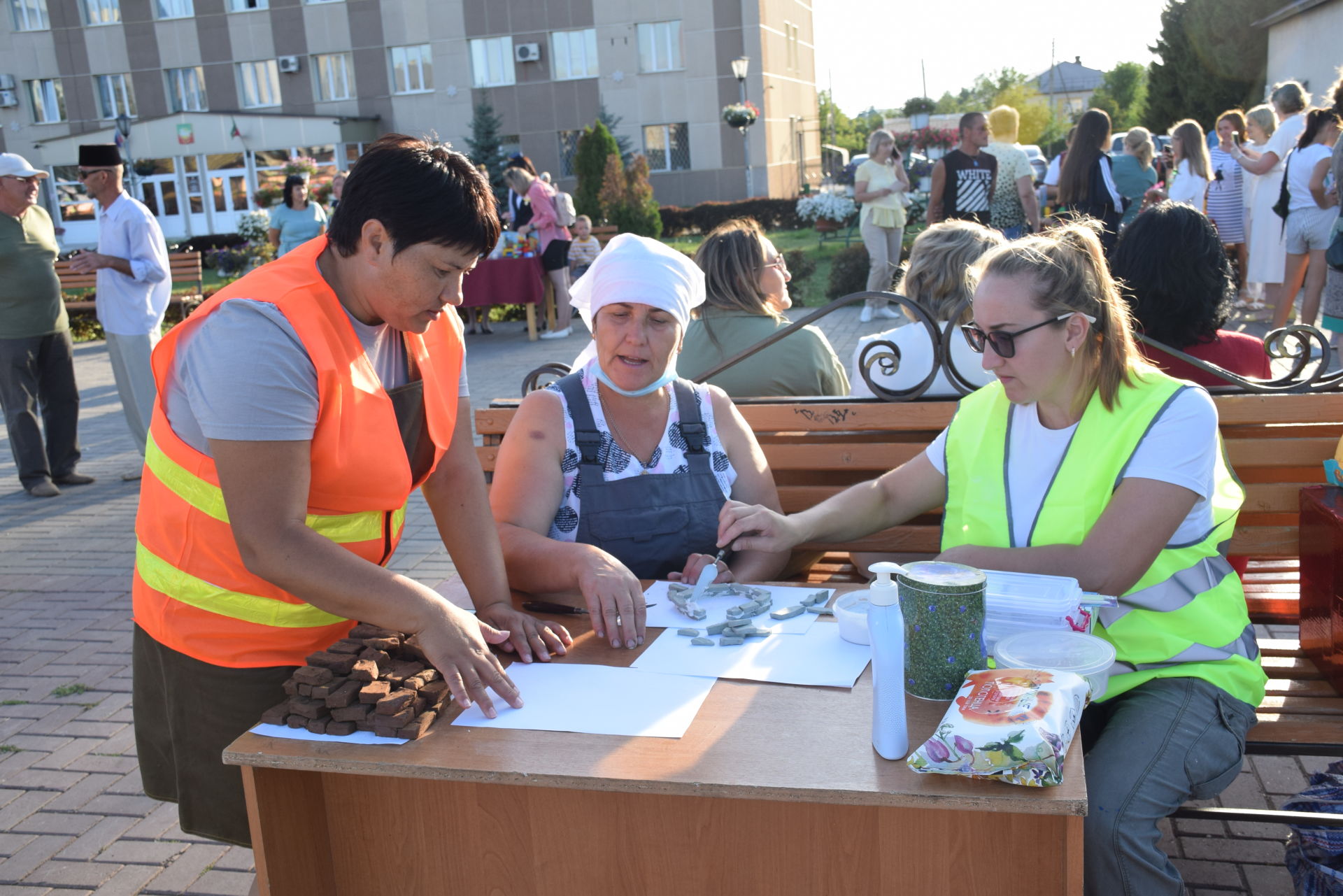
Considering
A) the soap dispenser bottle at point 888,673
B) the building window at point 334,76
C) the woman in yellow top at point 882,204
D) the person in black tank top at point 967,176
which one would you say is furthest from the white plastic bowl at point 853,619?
the building window at point 334,76

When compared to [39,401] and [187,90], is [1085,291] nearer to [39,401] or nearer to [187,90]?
[39,401]

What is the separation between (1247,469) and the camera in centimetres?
309

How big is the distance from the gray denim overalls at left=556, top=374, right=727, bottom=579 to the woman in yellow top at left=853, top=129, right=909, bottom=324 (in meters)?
8.63

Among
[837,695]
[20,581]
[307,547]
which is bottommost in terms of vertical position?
[20,581]

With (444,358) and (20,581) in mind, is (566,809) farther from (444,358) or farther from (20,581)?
(20,581)

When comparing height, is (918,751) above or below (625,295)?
below

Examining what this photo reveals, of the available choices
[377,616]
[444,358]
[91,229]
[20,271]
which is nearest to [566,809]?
[377,616]

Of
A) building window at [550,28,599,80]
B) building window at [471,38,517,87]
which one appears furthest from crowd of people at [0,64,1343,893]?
building window at [471,38,517,87]

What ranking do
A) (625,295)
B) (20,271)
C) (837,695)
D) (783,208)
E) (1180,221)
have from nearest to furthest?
(837,695)
(625,295)
(1180,221)
(20,271)
(783,208)

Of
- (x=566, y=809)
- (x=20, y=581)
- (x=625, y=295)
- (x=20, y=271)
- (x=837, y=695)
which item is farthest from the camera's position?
(x=20, y=271)

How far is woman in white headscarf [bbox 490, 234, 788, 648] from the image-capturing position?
2.78m

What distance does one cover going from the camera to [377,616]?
1.90 metres

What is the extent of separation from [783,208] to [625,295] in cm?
2803

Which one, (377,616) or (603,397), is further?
(603,397)
